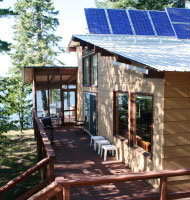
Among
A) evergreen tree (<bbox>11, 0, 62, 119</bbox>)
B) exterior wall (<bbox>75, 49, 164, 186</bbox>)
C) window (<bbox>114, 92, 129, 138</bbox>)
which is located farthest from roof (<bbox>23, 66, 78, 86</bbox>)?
evergreen tree (<bbox>11, 0, 62, 119</bbox>)

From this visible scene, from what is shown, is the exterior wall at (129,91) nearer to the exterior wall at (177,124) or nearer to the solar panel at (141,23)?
the exterior wall at (177,124)

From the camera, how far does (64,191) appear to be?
118 inches

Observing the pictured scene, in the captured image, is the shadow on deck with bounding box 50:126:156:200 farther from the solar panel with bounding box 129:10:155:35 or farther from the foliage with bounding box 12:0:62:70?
the foliage with bounding box 12:0:62:70

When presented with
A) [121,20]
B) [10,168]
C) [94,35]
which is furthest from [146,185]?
[10,168]

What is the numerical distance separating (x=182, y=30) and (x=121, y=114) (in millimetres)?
4140

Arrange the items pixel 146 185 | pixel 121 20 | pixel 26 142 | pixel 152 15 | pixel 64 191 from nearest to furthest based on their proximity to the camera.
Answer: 1. pixel 64 191
2. pixel 146 185
3. pixel 121 20
4. pixel 152 15
5. pixel 26 142

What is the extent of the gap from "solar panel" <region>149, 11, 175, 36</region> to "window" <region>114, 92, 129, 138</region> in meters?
3.29

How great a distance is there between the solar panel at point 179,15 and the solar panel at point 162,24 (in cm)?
32

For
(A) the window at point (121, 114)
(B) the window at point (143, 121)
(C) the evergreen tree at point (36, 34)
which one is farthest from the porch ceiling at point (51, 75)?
(C) the evergreen tree at point (36, 34)

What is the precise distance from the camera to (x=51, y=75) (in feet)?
44.2

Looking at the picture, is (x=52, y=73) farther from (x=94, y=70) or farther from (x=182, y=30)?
(x=182, y=30)

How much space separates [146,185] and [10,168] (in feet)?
22.8

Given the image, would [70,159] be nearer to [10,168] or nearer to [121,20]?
[10,168]

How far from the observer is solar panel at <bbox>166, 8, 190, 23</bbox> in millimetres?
9273
